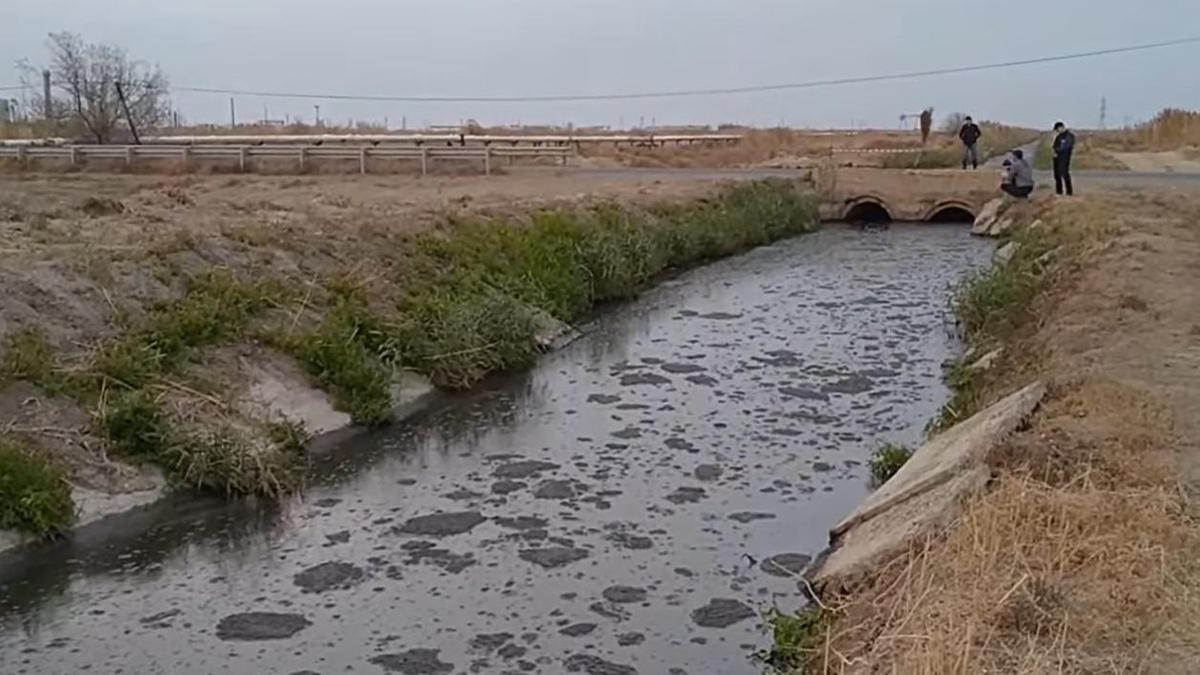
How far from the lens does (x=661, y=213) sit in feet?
92.9

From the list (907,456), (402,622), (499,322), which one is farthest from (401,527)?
(499,322)

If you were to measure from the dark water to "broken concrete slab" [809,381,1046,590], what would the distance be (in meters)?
0.60

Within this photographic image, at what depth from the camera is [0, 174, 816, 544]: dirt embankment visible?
37.5 ft

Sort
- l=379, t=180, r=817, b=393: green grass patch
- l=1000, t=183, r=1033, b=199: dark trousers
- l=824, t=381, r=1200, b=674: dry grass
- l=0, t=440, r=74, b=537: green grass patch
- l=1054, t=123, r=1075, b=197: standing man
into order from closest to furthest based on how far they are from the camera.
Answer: l=824, t=381, r=1200, b=674: dry grass < l=0, t=440, r=74, b=537: green grass patch < l=379, t=180, r=817, b=393: green grass patch < l=1054, t=123, r=1075, b=197: standing man < l=1000, t=183, r=1033, b=199: dark trousers

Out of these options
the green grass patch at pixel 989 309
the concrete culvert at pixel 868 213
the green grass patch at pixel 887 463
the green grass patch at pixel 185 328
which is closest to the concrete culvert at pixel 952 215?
the concrete culvert at pixel 868 213

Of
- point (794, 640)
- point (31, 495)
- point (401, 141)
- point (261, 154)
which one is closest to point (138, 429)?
point (31, 495)

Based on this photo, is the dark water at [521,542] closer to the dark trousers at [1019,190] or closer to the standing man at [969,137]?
the dark trousers at [1019,190]

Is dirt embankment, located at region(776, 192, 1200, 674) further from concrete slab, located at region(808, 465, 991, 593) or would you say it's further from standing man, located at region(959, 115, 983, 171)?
standing man, located at region(959, 115, 983, 171)

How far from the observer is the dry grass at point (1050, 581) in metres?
5.35

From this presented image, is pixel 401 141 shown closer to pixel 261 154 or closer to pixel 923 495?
pixel 261 154

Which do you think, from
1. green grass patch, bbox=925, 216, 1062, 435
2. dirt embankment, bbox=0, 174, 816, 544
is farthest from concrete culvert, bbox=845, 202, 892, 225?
green grass patch, bbox=925, 216, 1062, 435

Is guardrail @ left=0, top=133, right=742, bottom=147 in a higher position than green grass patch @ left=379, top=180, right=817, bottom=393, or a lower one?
higher

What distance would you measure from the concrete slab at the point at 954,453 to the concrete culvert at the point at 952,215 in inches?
1159

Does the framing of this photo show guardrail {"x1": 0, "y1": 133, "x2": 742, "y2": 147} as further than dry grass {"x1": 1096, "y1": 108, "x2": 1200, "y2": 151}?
No
